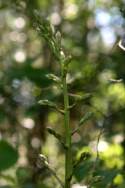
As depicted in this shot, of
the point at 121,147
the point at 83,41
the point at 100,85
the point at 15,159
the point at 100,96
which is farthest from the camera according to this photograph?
the point at 83,41

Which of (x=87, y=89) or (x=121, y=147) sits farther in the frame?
(x=87, y=89)

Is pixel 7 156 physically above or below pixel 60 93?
below

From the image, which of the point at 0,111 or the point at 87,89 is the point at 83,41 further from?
the point at 0,111

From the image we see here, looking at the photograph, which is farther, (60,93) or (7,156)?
(60,93)

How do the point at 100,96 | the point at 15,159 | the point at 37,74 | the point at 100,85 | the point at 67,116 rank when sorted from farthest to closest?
the point at 100,96 < the point at 100,85 < the point at 37,74 < the point at 15,159 < the point at 67,116

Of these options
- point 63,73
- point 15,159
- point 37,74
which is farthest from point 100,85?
point 63,73
